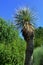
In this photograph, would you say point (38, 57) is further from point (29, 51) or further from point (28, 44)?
point (28, 44)

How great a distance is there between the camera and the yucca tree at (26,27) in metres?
20.6

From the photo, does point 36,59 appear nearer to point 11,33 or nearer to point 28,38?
point 28,38

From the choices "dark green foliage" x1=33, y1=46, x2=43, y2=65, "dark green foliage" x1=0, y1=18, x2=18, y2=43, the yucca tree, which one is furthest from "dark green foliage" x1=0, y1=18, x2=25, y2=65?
the yucca tree

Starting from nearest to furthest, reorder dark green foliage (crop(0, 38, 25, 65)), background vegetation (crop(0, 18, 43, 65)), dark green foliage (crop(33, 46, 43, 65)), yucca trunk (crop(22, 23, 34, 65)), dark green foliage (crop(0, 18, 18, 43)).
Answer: yucca trunk (crop(22, 23, 34, 65))
dark green foliage (crop(33, 46, 43, 65))
dark green foliage (crop(0, 38, 25, 65))
background vegetation (crop(0, 18, 43, 65))
dark green foliage (crop(0, 18, 18, 43))

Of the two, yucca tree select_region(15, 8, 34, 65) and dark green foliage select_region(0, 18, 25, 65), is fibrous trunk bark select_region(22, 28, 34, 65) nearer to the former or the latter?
yucca tree select_region(15, 8, 34, 65)

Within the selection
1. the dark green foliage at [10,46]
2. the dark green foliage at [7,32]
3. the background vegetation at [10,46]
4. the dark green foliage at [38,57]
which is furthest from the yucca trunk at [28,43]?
the dark green foliage at [7,32]

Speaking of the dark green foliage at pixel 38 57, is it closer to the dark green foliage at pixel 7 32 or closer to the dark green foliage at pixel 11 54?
the dark green foliage at pixel 11 54

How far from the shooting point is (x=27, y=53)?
20688mm

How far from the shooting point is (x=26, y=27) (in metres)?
20.8

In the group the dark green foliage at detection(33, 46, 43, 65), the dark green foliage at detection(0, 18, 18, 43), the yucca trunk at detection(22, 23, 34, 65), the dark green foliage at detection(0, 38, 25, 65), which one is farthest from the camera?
the dark green foliage at detection(0, 18, 18, 43)

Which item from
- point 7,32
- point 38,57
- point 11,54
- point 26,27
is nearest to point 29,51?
point 26,27

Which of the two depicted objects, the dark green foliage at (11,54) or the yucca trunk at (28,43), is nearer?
the yucca trunk at (28,43)

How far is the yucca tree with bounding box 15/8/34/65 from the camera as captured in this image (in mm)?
20625

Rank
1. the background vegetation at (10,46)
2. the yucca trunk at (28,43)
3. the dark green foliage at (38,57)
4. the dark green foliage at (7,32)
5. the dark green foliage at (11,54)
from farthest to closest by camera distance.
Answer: the dark green foliage at (7,32)
the background vegetation at (10,46)
the dark green foliage at (11,54)
the dark green foliage at (38,57)
the yucca trunk at (28,43)
